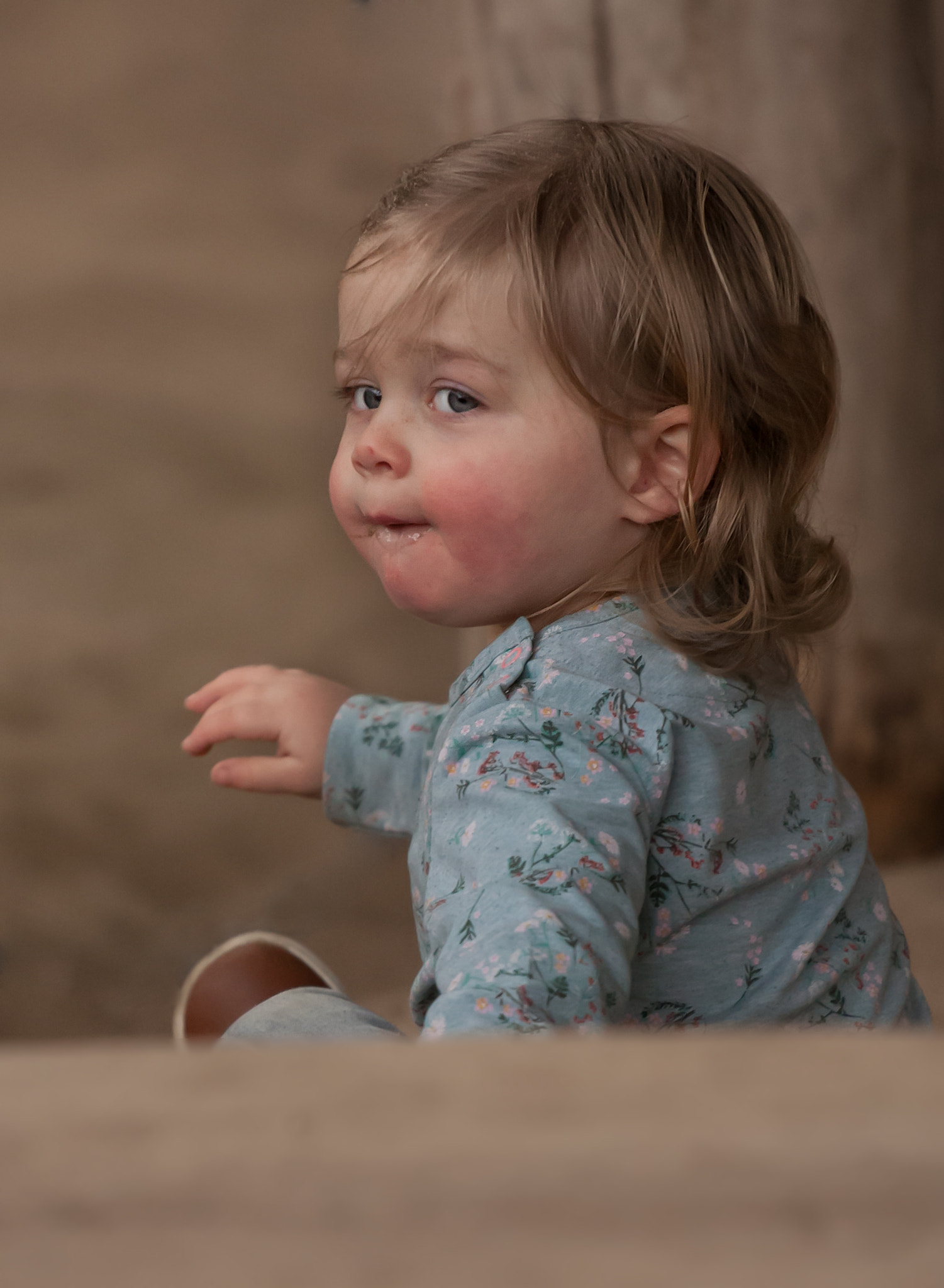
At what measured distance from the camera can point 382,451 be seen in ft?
3.21

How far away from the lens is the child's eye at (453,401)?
3.16 ft

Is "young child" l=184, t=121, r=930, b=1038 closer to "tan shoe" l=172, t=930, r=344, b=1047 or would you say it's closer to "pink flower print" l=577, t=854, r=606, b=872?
"pink flower print" l=577, t=854, r=606, b=872

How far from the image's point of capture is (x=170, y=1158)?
39 cm

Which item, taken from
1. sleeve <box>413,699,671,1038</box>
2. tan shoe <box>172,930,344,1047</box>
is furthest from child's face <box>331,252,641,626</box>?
tan shoe <box>172,930,344,1047</box>

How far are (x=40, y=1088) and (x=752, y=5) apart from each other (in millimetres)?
1578

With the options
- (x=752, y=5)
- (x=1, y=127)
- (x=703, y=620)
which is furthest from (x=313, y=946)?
(x=1, y=127)

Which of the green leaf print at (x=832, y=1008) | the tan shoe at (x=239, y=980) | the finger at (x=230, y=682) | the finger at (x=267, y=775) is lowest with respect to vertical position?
the tan shoe at (x=239, y=980)

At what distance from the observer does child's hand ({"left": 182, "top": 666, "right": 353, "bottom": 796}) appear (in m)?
1.24

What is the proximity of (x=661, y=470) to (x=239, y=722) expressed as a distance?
49cm

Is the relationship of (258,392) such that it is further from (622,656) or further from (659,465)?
(622,656)

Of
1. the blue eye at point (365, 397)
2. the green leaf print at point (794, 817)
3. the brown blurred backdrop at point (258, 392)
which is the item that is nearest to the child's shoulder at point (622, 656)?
the green leaf print at point (794, 817)

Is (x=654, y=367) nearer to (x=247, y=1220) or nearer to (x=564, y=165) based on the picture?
(x=564, y=165)

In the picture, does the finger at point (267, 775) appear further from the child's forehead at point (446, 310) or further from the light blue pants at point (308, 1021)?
the child's forehead at point (446, 310)

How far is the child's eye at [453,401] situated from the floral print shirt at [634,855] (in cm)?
16
